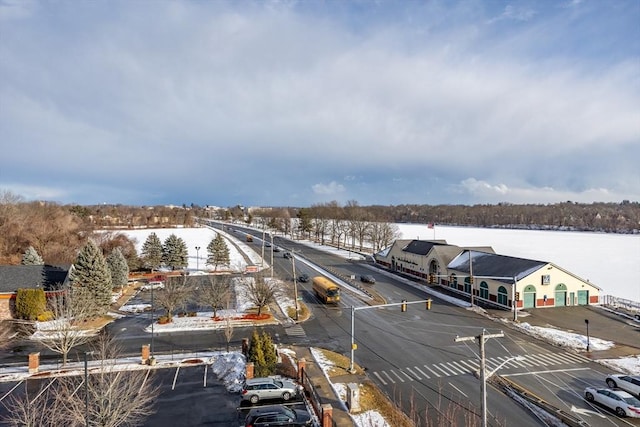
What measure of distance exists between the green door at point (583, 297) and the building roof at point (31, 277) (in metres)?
67.0

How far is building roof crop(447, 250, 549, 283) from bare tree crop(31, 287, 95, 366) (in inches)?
1720

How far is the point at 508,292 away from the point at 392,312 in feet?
50.4

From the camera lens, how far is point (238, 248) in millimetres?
107062

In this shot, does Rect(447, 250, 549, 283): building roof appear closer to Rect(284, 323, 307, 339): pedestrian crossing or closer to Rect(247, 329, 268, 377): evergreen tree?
Rect(284, 323, 307, 339): pedestrian crossing

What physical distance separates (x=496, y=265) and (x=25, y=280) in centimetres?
6377

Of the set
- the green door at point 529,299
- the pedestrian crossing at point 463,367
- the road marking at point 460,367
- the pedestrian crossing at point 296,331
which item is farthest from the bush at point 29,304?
the green door at point 529,299

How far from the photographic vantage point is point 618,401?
23.3 meters

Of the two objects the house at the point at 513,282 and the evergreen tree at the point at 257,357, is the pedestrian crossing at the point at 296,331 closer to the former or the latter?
the evergreen tree at the point at 257,357

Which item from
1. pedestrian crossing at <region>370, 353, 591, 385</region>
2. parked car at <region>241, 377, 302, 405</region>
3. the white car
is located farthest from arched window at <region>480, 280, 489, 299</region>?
parked car at <region>241, 377, 302, 405</region>

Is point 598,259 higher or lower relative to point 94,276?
lower

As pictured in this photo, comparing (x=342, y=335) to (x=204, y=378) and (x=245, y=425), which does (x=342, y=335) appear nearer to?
(x=204, y=378)

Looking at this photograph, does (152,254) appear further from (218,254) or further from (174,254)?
(218,254)

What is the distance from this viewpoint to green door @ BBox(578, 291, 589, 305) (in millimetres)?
50803

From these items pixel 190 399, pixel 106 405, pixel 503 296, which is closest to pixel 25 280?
pixel 190 399
